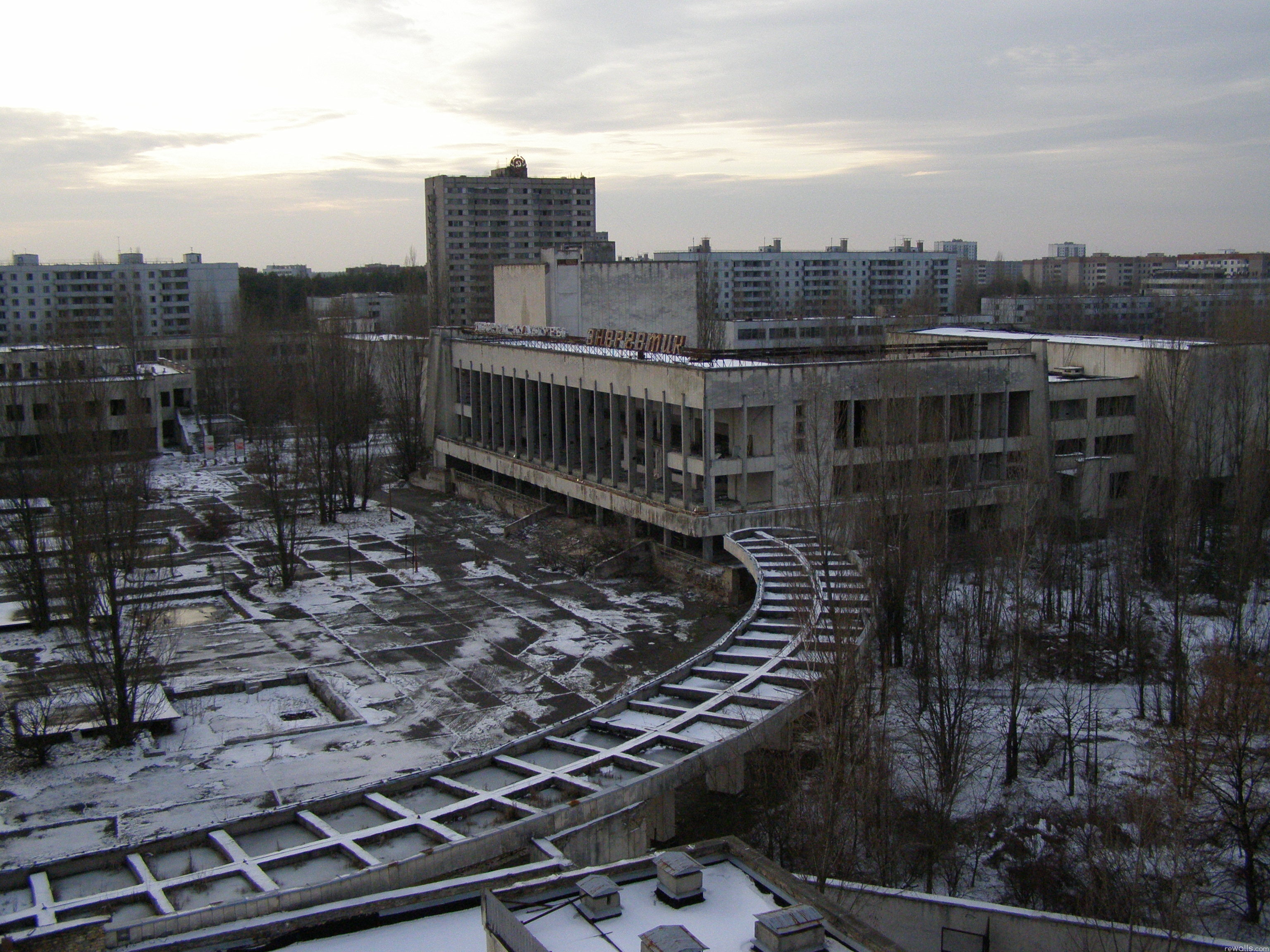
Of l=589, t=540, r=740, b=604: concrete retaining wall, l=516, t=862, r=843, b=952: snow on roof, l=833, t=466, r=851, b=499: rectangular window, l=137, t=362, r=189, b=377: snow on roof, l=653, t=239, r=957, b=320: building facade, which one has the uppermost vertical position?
l=653, t=239, r=957, b=320: building facade

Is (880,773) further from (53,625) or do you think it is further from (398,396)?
(398,396)

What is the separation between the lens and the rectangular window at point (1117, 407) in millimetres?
45375

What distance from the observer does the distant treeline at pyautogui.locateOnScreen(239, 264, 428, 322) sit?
109812mm

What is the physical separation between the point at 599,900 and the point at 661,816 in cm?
765

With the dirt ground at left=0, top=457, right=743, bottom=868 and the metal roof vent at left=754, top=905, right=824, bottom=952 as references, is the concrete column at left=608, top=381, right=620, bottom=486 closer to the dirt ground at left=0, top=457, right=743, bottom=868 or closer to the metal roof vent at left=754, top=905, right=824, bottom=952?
the dirt ground at left=0, top=457, right=743, bottom=868

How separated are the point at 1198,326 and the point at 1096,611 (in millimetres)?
84344

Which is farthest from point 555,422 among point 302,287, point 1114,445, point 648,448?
point 302,287

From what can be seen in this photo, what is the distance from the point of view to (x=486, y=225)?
12312cm

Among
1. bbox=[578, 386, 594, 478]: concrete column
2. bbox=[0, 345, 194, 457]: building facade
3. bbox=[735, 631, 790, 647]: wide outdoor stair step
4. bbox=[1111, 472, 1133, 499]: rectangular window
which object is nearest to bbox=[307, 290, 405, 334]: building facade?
bbox=[0, 345, 194, 457]: building facade

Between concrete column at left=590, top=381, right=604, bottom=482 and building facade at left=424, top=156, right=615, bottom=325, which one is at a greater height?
building facade at left=424, top=156, right=615, bottom=325

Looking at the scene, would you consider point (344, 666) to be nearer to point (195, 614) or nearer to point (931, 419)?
point (195, 614)

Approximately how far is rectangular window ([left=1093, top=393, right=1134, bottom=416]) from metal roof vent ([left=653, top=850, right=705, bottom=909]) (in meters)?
38.1

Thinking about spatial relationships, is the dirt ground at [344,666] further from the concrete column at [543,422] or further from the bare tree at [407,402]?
the bare tree at [407,402]

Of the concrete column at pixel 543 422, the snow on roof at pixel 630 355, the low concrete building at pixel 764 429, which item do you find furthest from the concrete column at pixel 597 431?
the concrete column at pixel 543 422
